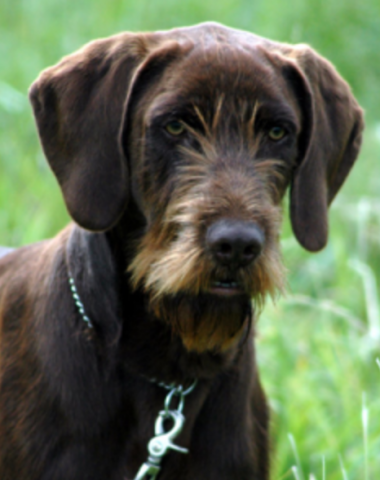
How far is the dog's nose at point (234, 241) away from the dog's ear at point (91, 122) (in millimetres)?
414

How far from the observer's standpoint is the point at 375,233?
5.71 m

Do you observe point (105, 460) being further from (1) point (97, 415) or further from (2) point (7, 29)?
(2) point (7, 29)

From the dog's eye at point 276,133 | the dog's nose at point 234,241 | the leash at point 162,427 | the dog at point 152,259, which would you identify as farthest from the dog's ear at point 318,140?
the leash at point 162,427

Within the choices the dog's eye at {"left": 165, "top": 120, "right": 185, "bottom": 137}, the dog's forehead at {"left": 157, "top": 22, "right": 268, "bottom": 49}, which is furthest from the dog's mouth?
the dog's forehead at {"left": 157, "top": 22, "right": 268, "bottom": 49}

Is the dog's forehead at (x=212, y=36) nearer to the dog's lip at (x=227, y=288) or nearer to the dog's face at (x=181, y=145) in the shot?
the dog's face at (x=181, y=145)

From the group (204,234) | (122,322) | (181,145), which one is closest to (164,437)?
(122,322)

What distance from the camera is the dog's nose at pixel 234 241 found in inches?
96.8

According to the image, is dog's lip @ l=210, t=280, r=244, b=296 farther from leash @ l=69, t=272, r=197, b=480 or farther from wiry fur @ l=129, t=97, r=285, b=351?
leash @ l=69, t=272, r=197, b=480

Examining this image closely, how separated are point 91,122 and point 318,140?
0.75 meters

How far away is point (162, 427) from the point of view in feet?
9.44

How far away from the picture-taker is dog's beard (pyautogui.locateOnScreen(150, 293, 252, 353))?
106 inches

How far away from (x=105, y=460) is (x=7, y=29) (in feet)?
16.6

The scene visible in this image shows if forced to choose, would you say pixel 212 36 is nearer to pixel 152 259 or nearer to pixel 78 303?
pixel 152 259

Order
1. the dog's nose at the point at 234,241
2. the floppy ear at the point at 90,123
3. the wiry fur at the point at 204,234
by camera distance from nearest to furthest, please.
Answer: the dog's nose at the point at 234,241 < the wiry fur at the point at 204,234 < the floppy ear at the point at 90,123
